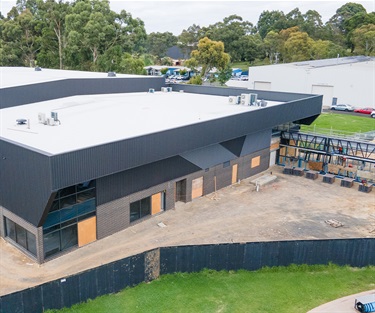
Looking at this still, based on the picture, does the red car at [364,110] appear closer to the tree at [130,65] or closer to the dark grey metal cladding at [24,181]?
the tree at [130,65]

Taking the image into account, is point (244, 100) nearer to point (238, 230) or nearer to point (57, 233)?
point (238, 230)

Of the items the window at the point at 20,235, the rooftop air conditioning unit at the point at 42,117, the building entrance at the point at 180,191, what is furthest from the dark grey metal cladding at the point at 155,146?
the rooftop air conditioning unit at the point at 42,117

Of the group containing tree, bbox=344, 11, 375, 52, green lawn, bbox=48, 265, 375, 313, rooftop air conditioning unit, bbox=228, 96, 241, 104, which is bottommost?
green lawn, bbox=48, 265, 375, 313

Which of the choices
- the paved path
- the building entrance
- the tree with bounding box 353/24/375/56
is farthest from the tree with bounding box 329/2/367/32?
the paved path

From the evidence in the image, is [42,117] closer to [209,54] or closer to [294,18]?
[209,54]

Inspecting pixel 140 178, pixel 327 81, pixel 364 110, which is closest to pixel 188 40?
pixel 327 81

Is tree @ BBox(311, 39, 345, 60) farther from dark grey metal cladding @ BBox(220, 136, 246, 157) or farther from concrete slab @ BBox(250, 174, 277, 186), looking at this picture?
dark grey metal cladding @ BBox(220, 136, 246, 157)
